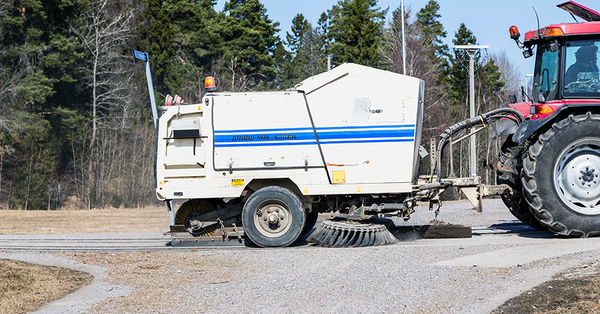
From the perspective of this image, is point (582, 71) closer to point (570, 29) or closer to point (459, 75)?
point (570, 29)

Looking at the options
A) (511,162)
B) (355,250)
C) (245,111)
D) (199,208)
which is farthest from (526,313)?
(199,208)

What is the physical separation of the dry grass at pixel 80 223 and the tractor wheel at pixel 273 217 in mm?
5016

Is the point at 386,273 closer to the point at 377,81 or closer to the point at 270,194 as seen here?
the point at 270,194

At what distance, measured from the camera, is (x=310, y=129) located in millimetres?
9617

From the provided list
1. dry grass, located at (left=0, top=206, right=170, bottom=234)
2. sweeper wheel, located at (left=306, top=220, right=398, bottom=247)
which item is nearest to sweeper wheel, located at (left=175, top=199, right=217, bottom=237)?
sweeper wheel, located at (left=306, top=220, right=398, bottom=247)

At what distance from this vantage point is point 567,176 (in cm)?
910

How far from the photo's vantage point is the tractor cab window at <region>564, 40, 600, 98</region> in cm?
915

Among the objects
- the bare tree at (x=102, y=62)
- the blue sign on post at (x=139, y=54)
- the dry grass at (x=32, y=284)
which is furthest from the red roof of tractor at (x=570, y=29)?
the bare tree at (x=102, y=62)

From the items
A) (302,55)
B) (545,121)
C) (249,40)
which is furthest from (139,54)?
(302,55)

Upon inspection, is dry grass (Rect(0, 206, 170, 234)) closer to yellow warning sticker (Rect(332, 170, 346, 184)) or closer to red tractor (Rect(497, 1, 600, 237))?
yellow warning sticker (Rect(332, 170, 346, 184))

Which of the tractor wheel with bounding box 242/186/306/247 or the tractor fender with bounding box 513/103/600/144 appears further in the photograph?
the tractor wheel with bounding box 242/186/306/247

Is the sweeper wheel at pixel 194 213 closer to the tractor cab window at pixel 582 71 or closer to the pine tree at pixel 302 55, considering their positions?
the tractor cab window at pixel 582 71

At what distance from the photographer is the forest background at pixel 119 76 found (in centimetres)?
3206

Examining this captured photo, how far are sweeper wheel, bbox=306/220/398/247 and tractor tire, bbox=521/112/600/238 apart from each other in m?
2.48
